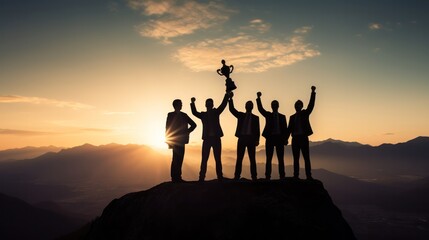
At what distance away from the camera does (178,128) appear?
44.5 ft

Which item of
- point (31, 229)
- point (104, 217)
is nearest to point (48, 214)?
point (31, 229)

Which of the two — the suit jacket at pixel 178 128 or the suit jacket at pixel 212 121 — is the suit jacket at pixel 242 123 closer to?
the suit jacket at pixel 212 121

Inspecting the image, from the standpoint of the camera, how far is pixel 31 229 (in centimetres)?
15462

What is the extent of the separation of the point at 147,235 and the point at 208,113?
5.13m

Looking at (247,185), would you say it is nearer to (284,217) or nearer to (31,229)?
(284,217)

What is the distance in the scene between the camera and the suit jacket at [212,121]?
1302cm

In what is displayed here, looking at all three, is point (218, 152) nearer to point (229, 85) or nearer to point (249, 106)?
point (249, 106)

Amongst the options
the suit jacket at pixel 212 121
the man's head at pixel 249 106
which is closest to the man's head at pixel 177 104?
the suit jacket at pixel 212 121

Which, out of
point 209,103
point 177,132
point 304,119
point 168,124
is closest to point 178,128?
point 177,132

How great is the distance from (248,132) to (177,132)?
9.82 feet

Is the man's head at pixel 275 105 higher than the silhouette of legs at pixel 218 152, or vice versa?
the man's head at pixel 275 105

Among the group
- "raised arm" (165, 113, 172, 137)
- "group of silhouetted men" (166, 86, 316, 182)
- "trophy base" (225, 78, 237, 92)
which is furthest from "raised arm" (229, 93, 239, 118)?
"raised arm" (165, 113, 172, 137)

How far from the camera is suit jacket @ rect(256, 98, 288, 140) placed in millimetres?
12625

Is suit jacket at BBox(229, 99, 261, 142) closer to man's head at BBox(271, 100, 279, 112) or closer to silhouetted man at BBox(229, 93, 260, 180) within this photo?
silhouetted man at BBox(229, 93, 260, 180)
